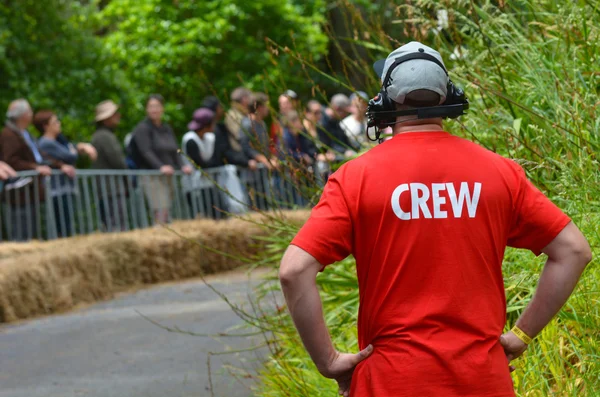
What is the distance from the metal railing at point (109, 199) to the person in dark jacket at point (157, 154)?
0.01 meters

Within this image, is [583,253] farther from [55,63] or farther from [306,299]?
[55,63]

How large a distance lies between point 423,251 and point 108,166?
37.8 feet

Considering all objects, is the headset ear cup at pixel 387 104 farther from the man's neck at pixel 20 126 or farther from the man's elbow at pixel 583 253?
the man's neck at pixel 20 126

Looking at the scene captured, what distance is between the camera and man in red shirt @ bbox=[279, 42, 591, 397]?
2938 millimetres

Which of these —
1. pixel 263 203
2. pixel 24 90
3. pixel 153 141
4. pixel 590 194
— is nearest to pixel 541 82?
pixel 590 194

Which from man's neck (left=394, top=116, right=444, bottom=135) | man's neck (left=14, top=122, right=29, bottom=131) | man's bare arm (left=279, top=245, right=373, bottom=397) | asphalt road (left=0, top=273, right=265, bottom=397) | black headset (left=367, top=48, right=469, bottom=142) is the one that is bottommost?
asphalt road (left=0, top=273, right=265, bottom=397)

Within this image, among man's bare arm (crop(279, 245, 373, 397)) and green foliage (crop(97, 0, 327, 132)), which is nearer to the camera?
man's bare arm (crop(279, 245, 373, 397))

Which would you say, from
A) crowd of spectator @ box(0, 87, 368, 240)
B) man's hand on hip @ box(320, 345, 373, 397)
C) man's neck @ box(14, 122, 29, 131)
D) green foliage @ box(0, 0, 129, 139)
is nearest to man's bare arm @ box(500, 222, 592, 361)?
man's hand on hip @ box(320, 345, 373, 397)

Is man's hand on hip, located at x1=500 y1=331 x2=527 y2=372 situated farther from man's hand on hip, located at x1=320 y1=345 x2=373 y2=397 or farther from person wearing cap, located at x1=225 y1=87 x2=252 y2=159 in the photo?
person wearing cap, located at x1=225 y1=87 x2=252 y2=159

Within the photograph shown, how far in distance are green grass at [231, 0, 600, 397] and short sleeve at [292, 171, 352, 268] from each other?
1.41m

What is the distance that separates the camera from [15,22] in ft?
68.4

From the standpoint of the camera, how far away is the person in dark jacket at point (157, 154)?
14539mm

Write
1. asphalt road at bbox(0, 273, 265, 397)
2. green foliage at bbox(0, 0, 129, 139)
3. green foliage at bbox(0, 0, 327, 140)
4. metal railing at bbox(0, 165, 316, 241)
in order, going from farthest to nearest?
green foliage at bbox(0, 0, 327, 140) → green foliage at bbox(0, 0, 129, 139) → metal railing at bbox(0, 165, 316, 241) → asphalt road at bbox(0, 273, 265, 397)

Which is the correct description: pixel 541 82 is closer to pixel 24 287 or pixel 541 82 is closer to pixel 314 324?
pixel 314 324
